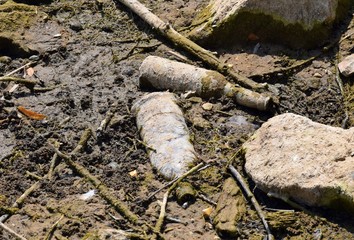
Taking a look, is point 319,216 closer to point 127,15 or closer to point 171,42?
point 171,42

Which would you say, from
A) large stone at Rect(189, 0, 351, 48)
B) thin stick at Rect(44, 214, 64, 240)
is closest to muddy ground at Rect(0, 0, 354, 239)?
thin stick at Rect(44, 214, 64, 240)

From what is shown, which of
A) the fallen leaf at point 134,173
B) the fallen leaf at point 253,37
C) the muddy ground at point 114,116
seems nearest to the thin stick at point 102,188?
the muddy ground at point 114,116

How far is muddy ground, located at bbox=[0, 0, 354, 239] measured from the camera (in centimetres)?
516

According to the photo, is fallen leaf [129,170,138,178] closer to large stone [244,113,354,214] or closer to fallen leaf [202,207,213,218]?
fallen leaf [202,207,213,218]

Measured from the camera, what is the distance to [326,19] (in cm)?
695

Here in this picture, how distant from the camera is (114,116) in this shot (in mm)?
6379

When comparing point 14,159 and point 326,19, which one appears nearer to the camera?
point 14,159

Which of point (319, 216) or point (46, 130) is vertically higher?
point (319, 216)

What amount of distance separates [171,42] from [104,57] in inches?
28.7

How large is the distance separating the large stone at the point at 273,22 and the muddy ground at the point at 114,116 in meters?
0.12

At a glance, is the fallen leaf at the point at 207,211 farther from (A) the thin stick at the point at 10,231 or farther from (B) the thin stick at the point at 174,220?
(A) the thin stick at the point at 10,231

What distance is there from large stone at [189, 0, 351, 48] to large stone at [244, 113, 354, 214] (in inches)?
65.4

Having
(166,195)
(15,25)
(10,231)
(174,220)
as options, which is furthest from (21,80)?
(174,220)

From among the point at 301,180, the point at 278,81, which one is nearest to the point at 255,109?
the point at 278,81
